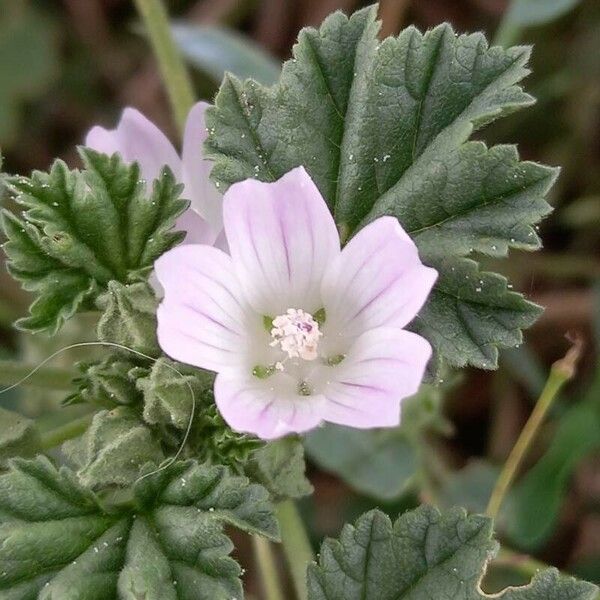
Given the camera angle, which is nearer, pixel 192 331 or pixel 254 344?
pixel 192 331

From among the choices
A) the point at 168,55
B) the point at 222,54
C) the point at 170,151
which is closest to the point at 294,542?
the point at 170,151

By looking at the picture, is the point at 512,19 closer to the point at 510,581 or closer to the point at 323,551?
the point at 510,581

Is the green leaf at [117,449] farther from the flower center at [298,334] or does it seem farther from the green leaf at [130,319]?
the flower center at [298,334]

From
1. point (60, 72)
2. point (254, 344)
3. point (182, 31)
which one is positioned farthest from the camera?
point (60, 72)

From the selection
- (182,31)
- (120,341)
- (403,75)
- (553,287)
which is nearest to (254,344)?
(120,341)

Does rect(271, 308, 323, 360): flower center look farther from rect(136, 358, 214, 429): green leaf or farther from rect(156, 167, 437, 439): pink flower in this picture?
rect(136, 358, 214, 429): green leaf

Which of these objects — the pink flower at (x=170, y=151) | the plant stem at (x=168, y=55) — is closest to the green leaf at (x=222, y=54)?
the plant stem at (x=168, y=55)
